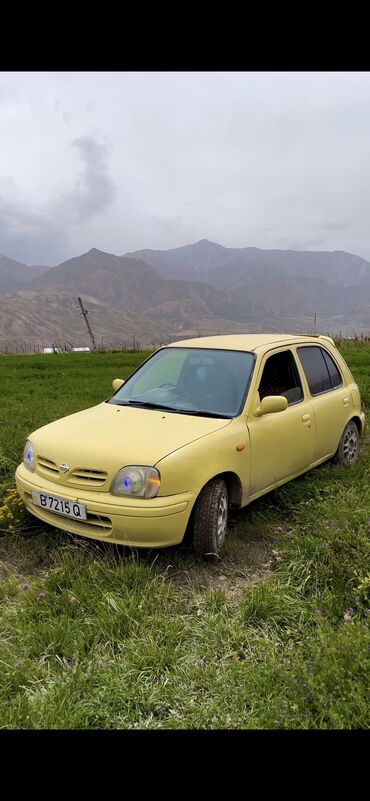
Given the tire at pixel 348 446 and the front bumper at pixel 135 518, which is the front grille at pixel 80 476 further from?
the tire at pixel 348 446

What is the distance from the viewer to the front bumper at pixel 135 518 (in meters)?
3.47

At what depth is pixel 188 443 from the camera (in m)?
3.71

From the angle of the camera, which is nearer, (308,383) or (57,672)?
(57,672)

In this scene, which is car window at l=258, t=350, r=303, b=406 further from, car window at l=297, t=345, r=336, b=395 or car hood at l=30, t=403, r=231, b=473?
car hood at l=30, t=403, r=231, b=473

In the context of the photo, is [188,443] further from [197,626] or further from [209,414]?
[197,626]

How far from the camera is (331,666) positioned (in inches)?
97.0

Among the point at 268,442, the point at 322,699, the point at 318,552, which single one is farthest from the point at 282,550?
the point at 322,699

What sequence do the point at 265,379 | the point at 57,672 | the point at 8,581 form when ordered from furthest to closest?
the point at 265,379 → the point at 8,581 → the point at 57,672

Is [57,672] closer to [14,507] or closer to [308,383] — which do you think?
[14,507]

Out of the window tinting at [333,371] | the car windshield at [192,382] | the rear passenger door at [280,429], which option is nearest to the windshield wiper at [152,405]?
the car windshield at [192,382]

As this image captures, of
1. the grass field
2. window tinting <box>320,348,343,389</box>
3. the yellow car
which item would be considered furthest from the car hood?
window tinting <box>320,348,343,389</box>

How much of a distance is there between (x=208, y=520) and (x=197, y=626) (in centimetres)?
82
